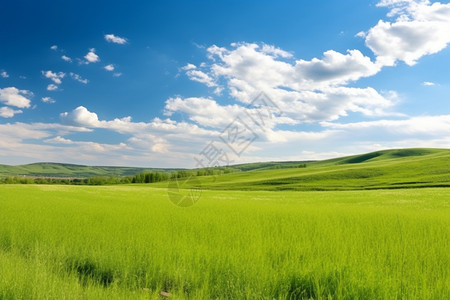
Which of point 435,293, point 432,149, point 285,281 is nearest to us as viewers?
point 435,293

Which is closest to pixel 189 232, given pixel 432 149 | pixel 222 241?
pixel 222 241

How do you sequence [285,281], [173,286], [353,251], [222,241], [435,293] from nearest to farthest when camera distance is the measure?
[435,293], [285,281], [173,286], [353,251], [222,241]

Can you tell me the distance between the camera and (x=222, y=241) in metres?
6.54

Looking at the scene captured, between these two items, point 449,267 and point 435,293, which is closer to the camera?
point 435,293

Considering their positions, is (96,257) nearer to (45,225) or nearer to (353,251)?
(45,225)

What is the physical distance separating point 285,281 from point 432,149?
165 metres

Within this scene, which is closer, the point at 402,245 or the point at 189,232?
the point at 402,245

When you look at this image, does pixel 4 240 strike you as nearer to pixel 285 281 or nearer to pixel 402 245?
pixel 285 281

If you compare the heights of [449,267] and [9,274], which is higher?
[9,274]

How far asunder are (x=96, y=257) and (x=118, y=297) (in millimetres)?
2468

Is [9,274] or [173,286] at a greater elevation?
[9,274]

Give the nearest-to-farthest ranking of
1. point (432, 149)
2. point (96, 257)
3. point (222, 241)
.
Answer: point (96, 257) < point (222, 241) < point (432, 149)

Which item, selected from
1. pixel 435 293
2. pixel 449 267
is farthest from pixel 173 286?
pixel 449 267

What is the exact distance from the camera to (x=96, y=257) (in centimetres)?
592
